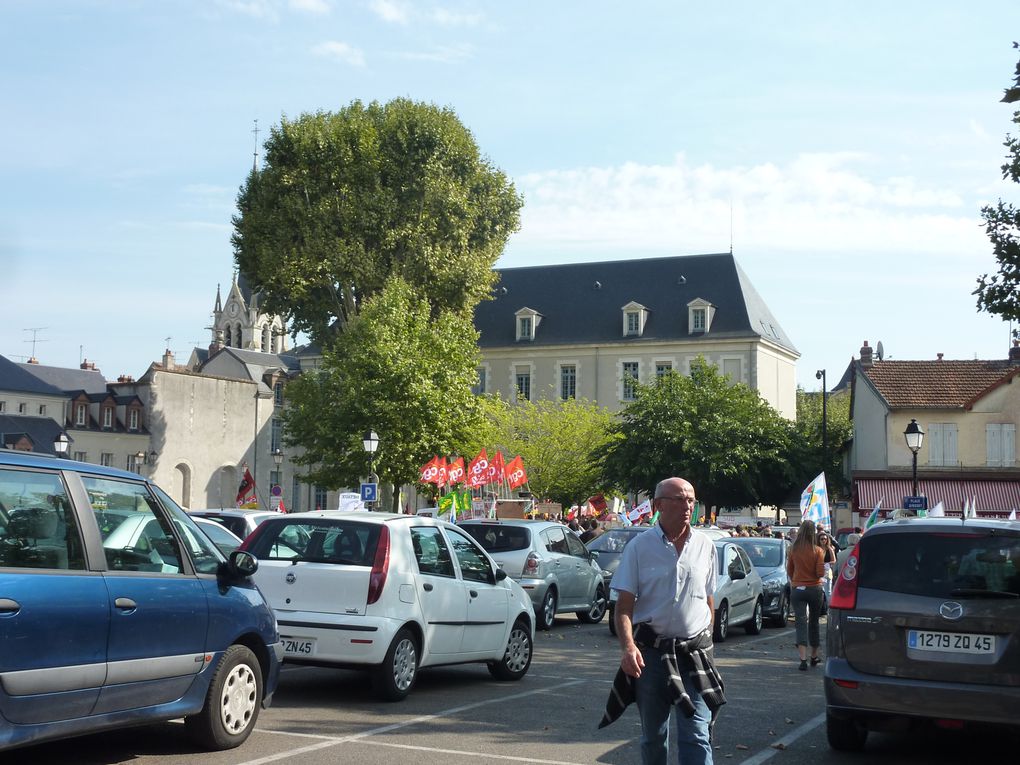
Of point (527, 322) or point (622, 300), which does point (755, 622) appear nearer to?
point (622, 300)

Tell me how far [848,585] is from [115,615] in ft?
15.9

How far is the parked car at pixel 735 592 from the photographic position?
17.9 meters

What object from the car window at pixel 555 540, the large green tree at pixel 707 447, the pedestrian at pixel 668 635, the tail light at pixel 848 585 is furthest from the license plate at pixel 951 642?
the large green tree at pixel 707 447

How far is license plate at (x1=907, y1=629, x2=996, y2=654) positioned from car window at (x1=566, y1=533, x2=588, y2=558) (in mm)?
12341

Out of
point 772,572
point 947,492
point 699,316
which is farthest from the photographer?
point 699,316

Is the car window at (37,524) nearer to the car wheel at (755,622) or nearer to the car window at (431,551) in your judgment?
the car window at (431,551)

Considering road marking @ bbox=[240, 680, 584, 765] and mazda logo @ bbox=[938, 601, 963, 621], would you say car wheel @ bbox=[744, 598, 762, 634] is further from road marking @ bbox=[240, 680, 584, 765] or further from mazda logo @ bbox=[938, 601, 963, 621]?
mazda logo @ bbox=[938, 601, 963, 621]

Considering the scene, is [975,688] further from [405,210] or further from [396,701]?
[405,210]

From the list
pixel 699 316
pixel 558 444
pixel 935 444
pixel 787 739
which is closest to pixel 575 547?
pixel 787 739

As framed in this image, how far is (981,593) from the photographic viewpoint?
819cm

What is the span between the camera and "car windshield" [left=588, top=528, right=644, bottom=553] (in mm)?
22969

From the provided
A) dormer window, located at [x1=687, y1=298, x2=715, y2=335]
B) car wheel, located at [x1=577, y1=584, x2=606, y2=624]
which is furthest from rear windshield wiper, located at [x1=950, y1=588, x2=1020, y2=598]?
dormer window, located at [x1=687, y1=298, x2=715, y2=335]

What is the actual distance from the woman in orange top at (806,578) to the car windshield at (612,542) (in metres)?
7.86

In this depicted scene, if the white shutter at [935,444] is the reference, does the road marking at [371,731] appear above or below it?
below
